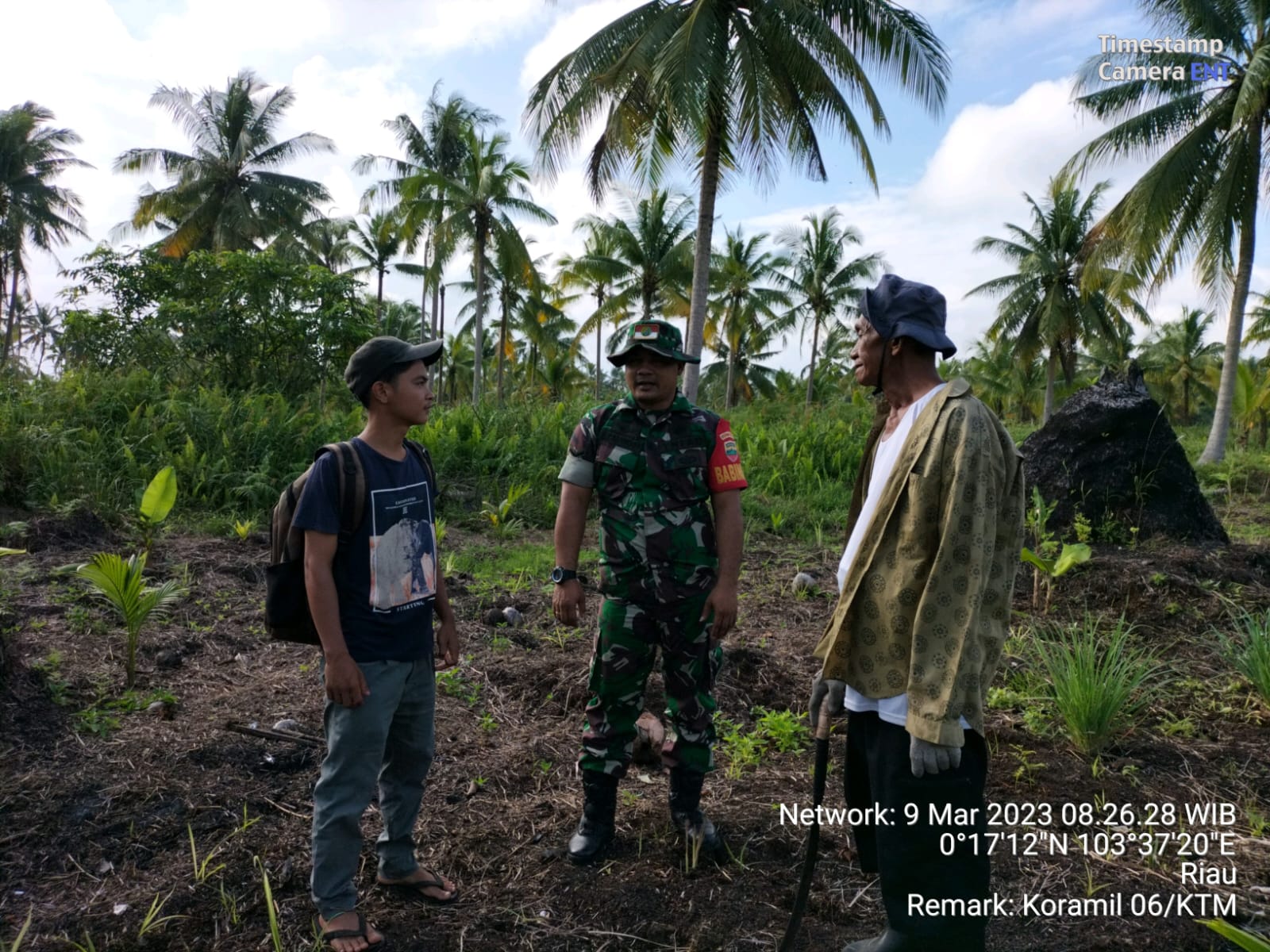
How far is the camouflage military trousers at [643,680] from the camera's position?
269 cm

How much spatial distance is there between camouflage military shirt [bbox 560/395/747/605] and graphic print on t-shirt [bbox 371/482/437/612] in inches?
22.4

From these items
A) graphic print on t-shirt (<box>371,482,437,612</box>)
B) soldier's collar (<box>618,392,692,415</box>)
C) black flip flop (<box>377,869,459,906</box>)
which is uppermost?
soldier's collar (<box>618,392,692,415</box>)

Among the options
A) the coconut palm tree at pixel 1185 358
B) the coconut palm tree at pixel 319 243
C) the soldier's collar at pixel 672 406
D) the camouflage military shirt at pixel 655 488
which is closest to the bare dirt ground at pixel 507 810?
the camouflage military shirt at pixel 655 488

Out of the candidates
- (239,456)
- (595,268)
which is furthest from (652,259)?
(239,456)

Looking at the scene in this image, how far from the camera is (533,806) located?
299 cm

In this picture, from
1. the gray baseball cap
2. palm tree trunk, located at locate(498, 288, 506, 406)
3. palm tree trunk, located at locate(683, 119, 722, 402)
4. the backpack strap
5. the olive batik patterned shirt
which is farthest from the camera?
palm tree trunk, located at locate(498, 288, 506, 406)

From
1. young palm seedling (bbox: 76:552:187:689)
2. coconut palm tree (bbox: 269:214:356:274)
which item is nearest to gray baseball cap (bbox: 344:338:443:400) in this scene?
young palm seedling (bbox: 76:552:187:689)

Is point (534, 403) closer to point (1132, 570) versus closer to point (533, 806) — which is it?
point (1132, 570)

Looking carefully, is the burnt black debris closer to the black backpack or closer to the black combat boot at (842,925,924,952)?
the black combat boot at (842,925,924,952)

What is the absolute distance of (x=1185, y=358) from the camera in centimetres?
3934

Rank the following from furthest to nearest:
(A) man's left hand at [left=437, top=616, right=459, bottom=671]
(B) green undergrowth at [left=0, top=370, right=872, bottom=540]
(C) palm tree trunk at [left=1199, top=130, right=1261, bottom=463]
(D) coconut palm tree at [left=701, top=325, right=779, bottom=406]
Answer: (D) coconut palm tree at [left=701, top=325, right=779, bottom=406]
(C) palm tree trunk at [left=1199, top=130, right=1261, bottom=463]
(B) green undergrowth at [left=0, top=370, right=872, bottom=540]
(A) man's left hand at [left=437, top=616, right=459, bottom=671]

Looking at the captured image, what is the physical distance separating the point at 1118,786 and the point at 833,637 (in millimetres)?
1843

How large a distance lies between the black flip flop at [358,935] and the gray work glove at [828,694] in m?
1.33

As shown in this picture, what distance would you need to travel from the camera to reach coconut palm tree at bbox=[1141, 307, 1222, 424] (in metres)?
38.9
